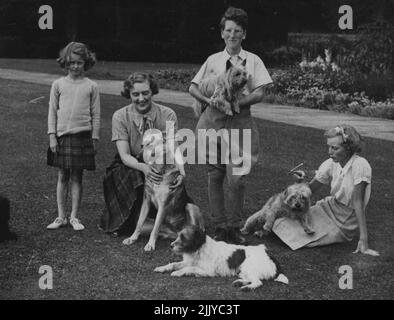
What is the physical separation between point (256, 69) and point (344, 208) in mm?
1451

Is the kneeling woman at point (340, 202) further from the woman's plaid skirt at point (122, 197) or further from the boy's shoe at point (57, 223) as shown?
the boy's shoe at point (57, 223)

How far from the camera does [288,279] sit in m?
5.08

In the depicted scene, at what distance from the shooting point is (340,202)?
6.03 metres

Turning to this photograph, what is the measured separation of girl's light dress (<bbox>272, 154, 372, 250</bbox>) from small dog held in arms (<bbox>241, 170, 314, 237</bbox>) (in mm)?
59

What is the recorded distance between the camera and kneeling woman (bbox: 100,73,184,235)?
5.81 m

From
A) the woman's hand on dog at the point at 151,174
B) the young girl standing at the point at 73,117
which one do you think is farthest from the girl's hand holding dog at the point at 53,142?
the woman's hand on dog at the point at 151,174

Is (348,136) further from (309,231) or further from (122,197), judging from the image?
(122,197)

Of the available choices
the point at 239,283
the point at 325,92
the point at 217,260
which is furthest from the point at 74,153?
the point at 325,92

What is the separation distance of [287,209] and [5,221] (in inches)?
97.0

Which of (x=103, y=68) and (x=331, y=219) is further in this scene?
(x=103, y=68)

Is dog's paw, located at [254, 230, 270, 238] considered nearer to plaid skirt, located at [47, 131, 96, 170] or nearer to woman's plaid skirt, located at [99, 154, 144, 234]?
woman's plaid skirt, located at [99, 154, 144, 234]

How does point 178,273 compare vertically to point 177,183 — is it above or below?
below
